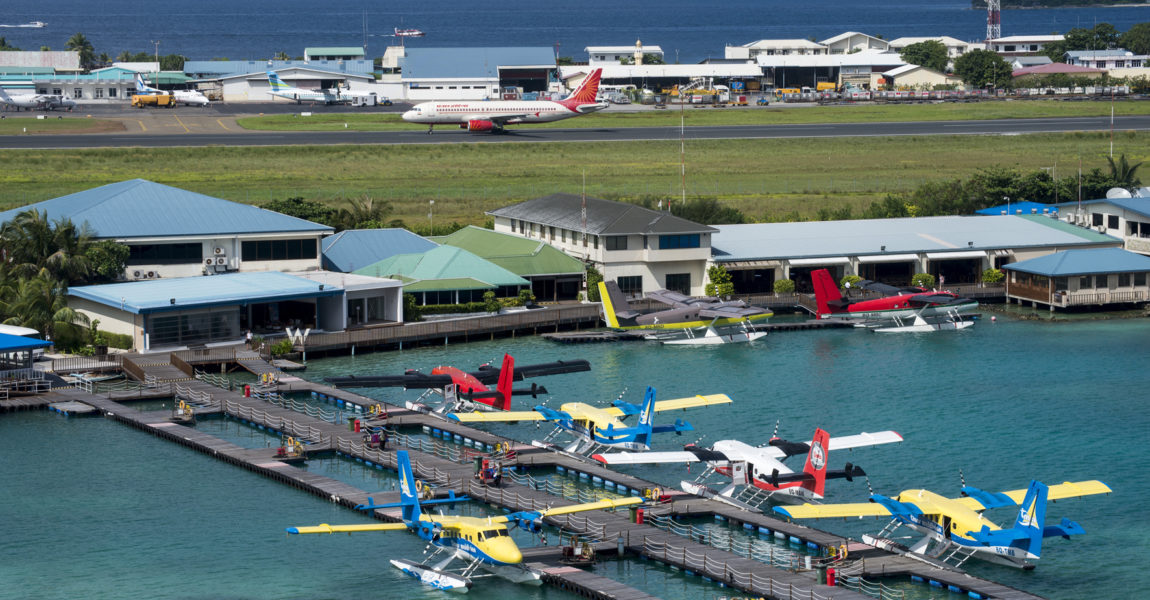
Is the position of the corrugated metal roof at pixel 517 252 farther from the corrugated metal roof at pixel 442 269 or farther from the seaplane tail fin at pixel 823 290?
the seaplane tail fin at pixel 823 290

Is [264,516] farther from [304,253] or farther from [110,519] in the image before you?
[304,253]

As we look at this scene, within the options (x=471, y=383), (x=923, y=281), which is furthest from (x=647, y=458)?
(x=923, y=281)

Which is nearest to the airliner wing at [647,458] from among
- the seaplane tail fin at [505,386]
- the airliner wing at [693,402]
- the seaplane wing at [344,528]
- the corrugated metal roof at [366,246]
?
the airliner wing at [693,402]

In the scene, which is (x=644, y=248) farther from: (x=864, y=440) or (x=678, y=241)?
(x=864, y=440)

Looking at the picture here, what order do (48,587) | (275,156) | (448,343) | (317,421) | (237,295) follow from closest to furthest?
(48,587) → (317,421) → (237,295) → (448,343) → (275,156)

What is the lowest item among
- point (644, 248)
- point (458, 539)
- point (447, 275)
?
point (458, 539)

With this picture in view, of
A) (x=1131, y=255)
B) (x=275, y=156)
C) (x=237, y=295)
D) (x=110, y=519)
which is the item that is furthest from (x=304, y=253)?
(x=275, y=156)

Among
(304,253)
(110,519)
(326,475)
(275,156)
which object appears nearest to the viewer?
(110,519)

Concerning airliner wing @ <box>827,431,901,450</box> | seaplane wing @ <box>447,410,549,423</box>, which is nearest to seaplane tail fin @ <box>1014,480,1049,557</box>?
airliner wing @ <box>827,431,901,450</box>
